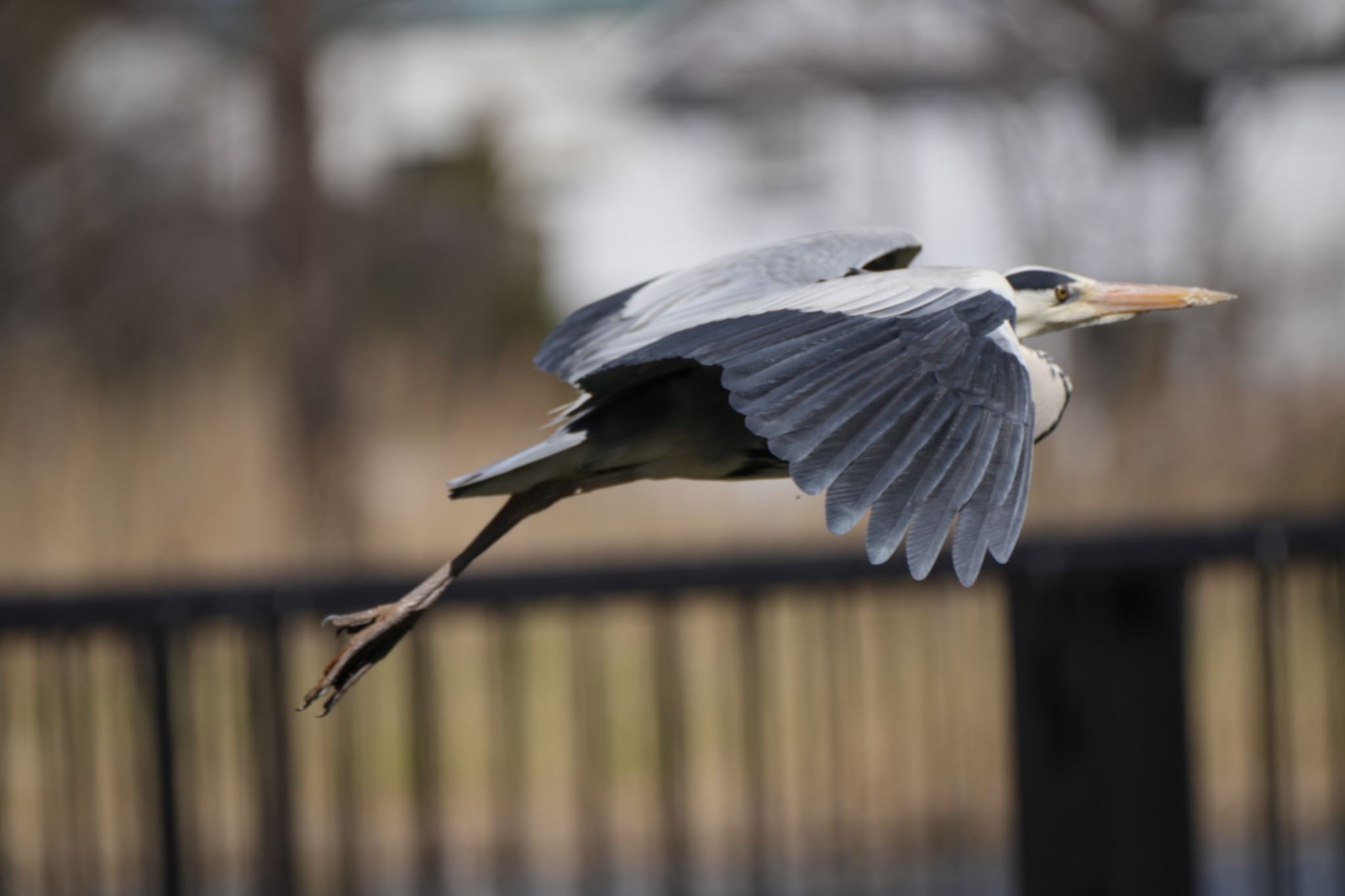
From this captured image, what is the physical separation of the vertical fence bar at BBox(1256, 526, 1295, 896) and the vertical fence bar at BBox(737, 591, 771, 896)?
4.12 ft

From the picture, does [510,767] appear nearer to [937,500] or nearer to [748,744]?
[748,744]

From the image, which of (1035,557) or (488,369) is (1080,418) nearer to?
(488,369)

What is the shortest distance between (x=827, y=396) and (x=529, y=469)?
44cm

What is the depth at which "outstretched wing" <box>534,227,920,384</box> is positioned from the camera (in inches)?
76.9

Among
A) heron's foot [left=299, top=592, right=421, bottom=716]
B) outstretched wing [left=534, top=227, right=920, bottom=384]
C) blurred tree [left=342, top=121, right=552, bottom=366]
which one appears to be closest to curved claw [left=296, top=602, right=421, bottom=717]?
heron's foot [left=299, top=592, right=421, bottom=716]

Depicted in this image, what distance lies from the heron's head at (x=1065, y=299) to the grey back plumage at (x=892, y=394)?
0.39 meters

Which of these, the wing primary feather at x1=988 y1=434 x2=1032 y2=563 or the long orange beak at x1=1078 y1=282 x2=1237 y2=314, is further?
the long orange beak at x1=1078 y1=282 x2=1237 y2=314

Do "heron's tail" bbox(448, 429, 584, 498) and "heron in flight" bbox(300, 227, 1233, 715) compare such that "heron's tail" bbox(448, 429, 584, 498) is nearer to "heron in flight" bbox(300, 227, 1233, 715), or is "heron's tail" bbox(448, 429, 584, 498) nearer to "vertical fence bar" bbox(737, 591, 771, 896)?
"heron in flight" bbox(300, 227, 1233, 715)

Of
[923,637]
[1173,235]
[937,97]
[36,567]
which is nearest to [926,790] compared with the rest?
[923,637]

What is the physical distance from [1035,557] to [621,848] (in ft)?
11.1

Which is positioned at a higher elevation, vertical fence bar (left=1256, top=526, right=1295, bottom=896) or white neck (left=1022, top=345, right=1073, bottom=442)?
white neck (left=1022, top=345, right=1073, bottom=442)

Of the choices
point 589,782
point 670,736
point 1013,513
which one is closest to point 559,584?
point 670,736

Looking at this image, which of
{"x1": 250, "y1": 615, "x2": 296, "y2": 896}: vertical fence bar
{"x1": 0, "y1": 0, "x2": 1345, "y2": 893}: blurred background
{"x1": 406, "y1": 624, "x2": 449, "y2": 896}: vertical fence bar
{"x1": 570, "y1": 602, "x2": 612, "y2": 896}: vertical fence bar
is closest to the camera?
{"x1": 250, "y1": 615, "x2": 296, "y2": 896}: vertical fence bar

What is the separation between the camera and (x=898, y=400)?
5.23 ft
